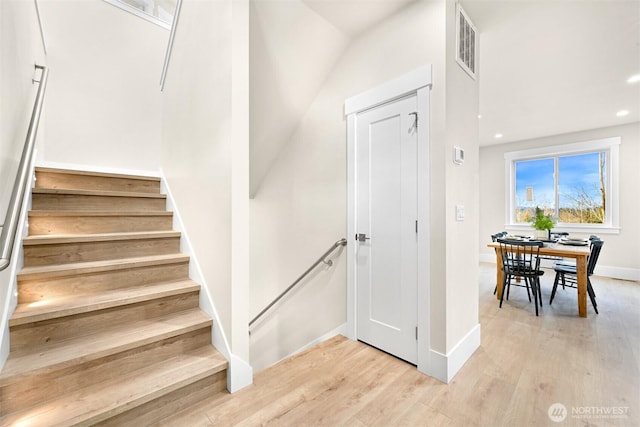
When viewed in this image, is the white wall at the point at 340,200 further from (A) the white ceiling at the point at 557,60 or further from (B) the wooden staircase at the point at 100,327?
(B) the wooden staircase at the point at 100,327

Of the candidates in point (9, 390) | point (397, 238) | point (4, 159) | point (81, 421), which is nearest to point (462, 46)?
point (397, 238)

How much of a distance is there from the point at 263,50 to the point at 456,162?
1.75m

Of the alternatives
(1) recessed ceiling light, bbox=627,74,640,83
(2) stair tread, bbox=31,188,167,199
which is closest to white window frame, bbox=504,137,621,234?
(1) recessed ceiling light, bbox=627,74,640,83

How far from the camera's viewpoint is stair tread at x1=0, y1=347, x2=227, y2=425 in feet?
3.94

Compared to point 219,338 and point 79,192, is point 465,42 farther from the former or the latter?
point 79,192

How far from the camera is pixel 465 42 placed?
213 centimetres

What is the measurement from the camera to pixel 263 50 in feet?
7.33

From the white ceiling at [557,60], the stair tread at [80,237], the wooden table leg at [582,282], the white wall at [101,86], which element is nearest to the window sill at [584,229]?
the white ceiling at [557,60]

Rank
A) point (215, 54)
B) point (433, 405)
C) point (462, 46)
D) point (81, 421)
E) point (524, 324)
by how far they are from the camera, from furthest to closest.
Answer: point (524, 324), point (462, 46), point (215, 54), point (433, 405), point (81, 421)

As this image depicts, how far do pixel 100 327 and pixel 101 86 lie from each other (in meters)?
3.28

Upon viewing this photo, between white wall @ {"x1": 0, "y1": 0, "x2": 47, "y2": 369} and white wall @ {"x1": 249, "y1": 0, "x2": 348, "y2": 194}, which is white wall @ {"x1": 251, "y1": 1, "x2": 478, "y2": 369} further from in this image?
white wall @ {"x1": 0, "y1": 0, "x2": 47, "y2": 369}

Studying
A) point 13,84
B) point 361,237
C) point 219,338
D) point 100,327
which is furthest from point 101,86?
point 361,237

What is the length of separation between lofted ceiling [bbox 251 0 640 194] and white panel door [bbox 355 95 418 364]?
74 cm

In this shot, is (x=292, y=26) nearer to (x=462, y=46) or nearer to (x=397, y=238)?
(x=462, y=46)
